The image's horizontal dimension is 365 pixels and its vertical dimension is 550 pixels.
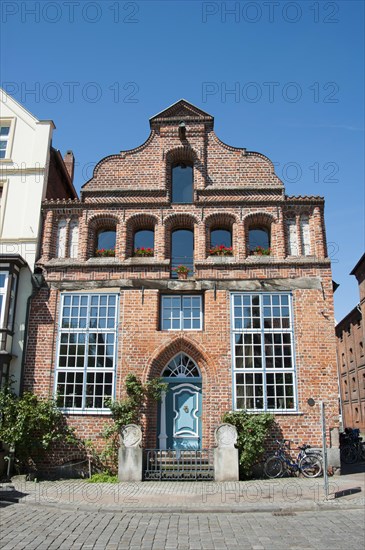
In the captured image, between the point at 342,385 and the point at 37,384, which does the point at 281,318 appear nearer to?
the point at 37,384

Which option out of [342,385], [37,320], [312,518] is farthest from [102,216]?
[342,385]

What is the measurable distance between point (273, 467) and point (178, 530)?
5688mm

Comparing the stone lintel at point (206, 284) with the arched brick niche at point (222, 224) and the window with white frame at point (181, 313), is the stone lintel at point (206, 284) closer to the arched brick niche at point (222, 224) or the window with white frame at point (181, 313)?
the window with white frame at point (181, 313)

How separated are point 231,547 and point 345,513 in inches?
134

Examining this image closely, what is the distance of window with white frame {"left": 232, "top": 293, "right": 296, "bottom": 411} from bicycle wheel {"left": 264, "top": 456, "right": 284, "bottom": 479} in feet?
4.64

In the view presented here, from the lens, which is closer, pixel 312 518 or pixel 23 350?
pixel 312 518

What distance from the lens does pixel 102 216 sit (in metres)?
15.8

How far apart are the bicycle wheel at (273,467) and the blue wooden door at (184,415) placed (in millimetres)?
2120

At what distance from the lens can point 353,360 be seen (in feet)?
107

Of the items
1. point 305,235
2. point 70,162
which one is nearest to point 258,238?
point 305,235

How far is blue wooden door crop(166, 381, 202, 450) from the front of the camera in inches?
545

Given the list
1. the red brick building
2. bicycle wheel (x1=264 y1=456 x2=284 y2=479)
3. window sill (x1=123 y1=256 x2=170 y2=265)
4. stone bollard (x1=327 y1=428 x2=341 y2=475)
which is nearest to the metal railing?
bicycle wheel (x1=264 y1=456 x2=284 y2=479)

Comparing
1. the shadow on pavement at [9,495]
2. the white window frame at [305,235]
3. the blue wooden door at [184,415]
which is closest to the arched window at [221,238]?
the white window frame at [305,235]

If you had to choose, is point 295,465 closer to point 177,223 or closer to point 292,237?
point 292,237
